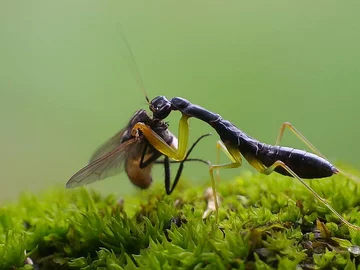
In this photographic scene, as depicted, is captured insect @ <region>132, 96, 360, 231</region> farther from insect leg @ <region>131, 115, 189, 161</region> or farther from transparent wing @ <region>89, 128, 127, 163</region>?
transparent wing @ <region>89, 128, 127, 163</region>

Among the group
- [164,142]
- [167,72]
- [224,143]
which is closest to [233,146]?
[224,143]

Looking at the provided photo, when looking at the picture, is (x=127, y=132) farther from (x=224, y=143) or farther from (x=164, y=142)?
(x=224, y=143)

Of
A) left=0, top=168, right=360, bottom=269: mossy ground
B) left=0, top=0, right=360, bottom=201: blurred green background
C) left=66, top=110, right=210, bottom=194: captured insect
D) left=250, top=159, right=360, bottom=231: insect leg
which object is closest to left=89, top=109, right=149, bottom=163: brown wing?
left=66, top=110, right=210, bottom=194: captured insect

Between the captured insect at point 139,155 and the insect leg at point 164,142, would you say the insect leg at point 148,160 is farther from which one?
the insect leg at point 164,142

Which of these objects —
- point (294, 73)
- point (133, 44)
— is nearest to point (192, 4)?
point (133, 44)

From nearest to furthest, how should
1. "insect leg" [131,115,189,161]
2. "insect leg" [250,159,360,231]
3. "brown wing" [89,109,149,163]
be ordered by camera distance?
"insect leg" [250,159,360,231]
"insect leg" [131,115,189,161]
"brown wing" [89,109,149,163]
